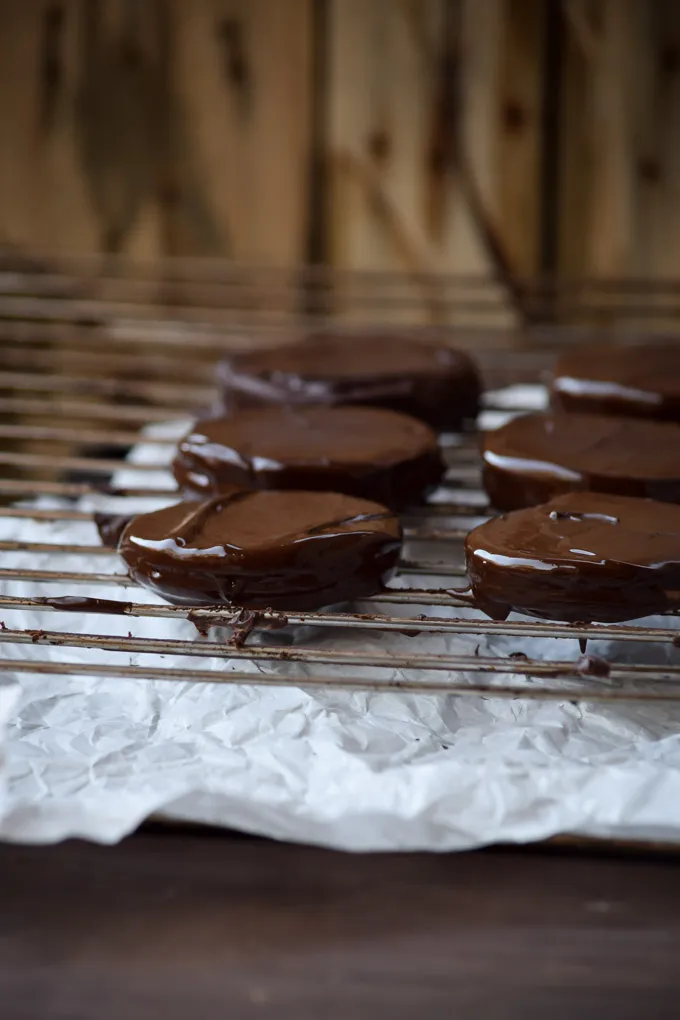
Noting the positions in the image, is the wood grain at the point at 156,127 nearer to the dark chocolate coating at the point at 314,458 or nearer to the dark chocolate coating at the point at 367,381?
the dark chocolate coating at the point at 367,381

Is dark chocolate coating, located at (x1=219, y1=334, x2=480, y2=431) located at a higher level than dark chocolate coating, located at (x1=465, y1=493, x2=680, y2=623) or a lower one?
higher

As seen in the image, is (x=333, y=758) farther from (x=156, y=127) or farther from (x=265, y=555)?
(x=156, y=127)

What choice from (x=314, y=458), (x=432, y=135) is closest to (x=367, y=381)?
(x=314, y=458)

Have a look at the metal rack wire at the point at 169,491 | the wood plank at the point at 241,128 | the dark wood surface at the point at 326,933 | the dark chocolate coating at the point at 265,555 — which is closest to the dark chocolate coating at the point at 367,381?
the metal rack wire at the point at 169,491

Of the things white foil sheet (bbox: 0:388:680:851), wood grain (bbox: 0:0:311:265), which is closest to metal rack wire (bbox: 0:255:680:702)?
white foil sheet (bbox: 0:388:680:851)

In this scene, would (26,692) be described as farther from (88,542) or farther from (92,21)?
(92,21)

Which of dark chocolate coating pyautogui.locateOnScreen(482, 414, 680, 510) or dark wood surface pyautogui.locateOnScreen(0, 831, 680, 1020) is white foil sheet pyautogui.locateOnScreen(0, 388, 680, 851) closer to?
dark wood surface pyautogui.locateOnScreen(0, 831, 680, 1020)
